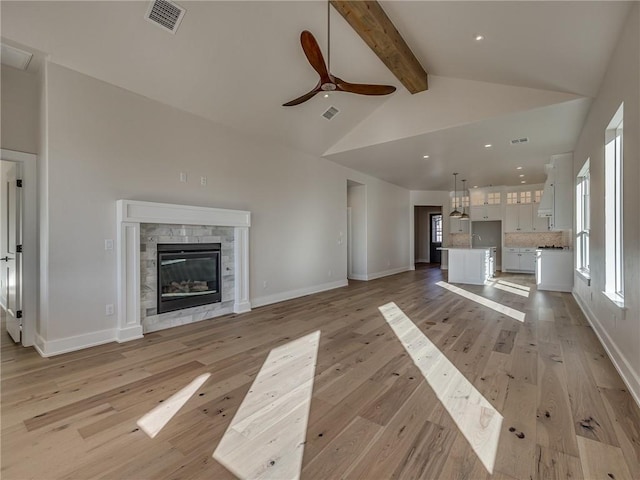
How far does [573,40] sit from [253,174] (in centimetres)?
425

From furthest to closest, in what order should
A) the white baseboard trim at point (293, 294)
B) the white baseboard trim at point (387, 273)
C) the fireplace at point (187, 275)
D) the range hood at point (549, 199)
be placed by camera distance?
the white baseboard trim at point (387, 273) → the range hood at point (549, 199) → the white baseboard trim at point (293, 294) → the fireplace at point (187, 275)

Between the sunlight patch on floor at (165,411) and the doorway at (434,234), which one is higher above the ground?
the doorway at (434,234)

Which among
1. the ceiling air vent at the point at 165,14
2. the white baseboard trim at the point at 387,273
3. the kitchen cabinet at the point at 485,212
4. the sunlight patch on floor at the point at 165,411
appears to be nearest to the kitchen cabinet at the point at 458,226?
the kitchen cabinet at the point at 485,212

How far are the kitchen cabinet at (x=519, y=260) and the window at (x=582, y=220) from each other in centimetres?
405

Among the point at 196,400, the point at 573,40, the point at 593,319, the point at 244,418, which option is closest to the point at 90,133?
the point at 196,400

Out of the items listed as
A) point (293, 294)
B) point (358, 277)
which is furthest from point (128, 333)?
point (358, 277)

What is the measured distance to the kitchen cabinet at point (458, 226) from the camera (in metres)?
10.9

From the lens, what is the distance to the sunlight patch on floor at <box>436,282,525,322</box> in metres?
4.60

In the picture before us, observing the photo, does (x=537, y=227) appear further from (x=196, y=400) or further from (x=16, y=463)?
(x=16, y=463)

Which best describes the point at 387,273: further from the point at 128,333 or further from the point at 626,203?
the point at 128,333

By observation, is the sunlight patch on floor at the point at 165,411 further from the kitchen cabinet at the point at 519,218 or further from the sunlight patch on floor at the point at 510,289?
the kitchen cabinet at the point at 519,218

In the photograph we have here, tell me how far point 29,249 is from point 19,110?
151 centimetres

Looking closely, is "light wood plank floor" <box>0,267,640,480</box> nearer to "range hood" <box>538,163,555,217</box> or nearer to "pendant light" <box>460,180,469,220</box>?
"range hood" <box>538,163,555,217</box>

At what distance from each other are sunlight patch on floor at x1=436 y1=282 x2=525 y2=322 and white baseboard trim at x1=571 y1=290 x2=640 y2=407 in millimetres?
793
